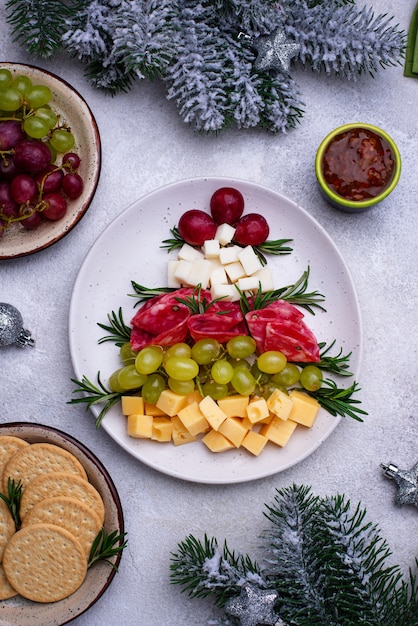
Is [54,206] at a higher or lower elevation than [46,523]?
higher

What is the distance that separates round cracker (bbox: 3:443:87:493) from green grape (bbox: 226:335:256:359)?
13.6 inches

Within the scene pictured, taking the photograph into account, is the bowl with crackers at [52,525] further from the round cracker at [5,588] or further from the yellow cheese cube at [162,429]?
the yellow cheese cube at [162,429]

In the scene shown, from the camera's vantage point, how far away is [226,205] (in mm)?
1212

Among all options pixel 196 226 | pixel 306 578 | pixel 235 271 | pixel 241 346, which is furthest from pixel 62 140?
pixel 306 578

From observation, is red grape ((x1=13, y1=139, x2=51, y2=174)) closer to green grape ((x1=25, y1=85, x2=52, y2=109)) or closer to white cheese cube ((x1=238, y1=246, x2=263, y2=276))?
green grape ((x1=25, y1=85, x2=52, y2=109))

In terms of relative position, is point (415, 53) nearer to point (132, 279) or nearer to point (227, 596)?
point (132, 279)

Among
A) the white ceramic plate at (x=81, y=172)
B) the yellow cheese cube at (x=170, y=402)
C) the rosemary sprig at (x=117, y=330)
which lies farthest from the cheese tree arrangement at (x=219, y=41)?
the yellow cheese cube at (x=170, y=402)

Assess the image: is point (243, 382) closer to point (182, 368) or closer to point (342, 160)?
point (182, 368)

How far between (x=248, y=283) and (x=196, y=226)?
0.48ft

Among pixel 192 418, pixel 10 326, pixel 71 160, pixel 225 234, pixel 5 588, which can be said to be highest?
pixel 71 160

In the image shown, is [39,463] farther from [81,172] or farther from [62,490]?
[81,172]

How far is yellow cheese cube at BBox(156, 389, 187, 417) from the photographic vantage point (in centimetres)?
117

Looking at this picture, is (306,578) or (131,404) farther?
(131,404)

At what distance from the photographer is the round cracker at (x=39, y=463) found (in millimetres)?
1158
